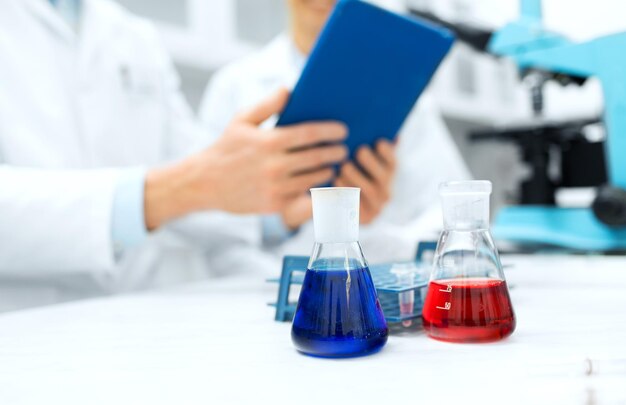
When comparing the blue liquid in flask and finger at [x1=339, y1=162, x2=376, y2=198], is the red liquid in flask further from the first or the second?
finger at [x1=339, y1=162, x2=376, y2=198]

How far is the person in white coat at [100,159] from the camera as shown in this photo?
0.76 metres

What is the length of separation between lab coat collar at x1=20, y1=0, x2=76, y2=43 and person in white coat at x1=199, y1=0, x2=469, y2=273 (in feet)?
1.55

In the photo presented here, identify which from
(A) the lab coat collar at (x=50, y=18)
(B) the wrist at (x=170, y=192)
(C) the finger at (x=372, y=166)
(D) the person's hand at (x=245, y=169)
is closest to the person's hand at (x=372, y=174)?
(C) the finger at (x=372, y=166)

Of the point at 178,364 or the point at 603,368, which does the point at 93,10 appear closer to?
the point at 178,364

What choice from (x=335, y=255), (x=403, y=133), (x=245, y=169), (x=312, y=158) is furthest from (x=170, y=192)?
(x=403, y=133)

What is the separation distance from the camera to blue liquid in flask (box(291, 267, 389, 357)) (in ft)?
1.23

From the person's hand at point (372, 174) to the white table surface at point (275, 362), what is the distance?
0.40 m

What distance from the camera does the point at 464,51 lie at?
9.05ft

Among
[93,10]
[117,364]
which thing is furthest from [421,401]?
[93,10]

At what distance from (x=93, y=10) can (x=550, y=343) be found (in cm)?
112

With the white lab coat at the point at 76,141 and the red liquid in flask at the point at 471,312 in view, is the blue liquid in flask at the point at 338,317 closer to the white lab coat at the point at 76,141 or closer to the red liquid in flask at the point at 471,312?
the red liquid in flask at the point at 471,312

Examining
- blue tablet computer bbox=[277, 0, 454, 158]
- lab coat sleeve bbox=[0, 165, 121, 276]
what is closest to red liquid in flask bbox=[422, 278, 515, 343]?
blue tablet computer bbox=[277, 0, 454, 158]

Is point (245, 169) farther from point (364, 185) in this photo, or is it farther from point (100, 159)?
point (100, 159)

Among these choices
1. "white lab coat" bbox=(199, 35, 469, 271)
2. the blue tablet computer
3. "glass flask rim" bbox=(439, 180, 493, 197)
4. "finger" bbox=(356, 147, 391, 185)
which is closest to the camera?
"glass flask rim" bbox=(439, 180, 493, 197)
